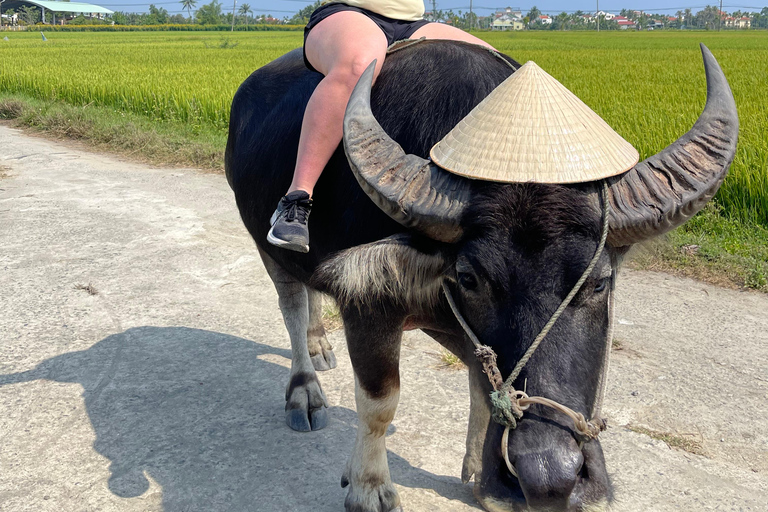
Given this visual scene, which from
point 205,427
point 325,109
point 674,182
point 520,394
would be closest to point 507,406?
point 520,394

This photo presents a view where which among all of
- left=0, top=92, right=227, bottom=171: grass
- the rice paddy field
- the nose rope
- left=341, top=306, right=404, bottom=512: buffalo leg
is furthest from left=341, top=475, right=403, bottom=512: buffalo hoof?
left=0, top=92, right=227, bottom=171: grass

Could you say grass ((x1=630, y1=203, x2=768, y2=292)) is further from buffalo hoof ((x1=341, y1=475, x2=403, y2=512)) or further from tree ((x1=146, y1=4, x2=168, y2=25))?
tree ((x1=146, y1=4, x2=168, y2=25))

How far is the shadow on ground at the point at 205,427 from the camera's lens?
2383mm

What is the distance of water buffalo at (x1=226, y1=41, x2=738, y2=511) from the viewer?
156 centimetres

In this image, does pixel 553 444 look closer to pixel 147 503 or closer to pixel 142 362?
pixel 147 503

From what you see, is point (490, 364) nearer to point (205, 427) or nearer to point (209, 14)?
point (205, 427)

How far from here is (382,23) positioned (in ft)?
8.10

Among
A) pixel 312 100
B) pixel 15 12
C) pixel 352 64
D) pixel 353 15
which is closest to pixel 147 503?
pixel 312 100

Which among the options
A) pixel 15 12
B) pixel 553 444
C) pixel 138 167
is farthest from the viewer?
pixel 15 12

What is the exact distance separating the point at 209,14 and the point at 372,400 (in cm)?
10007

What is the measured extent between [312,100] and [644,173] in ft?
3.47

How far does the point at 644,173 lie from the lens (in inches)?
65.7

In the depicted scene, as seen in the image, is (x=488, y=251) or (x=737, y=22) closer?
(x=488, y=251)

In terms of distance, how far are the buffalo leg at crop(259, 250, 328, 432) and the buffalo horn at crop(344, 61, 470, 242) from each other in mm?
1358
